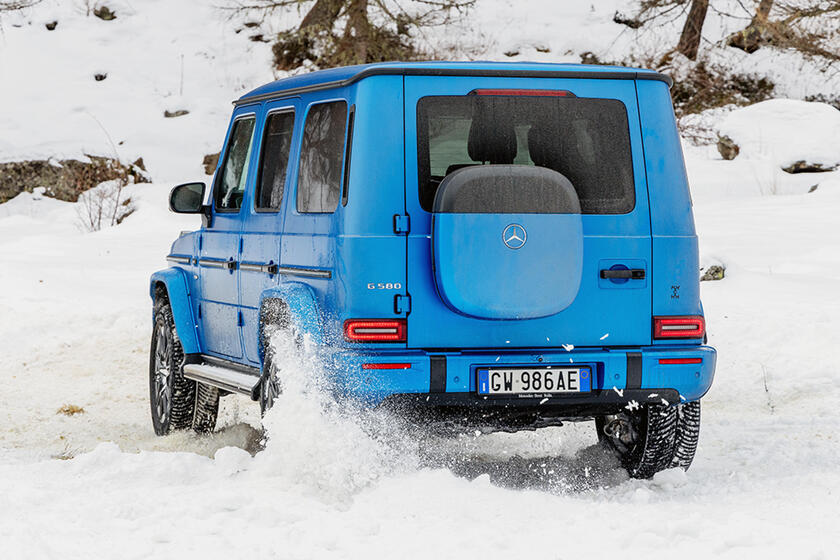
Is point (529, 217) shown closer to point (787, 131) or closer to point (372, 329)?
point (372, 329)

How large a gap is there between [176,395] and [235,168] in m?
1.55

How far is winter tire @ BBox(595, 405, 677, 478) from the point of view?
5.62 metres

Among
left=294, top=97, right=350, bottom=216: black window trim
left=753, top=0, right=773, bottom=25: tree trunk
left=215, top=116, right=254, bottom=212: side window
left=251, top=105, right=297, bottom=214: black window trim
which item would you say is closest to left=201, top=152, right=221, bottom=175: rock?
left=753, top=0, right=773, bottom=25: tree trunk

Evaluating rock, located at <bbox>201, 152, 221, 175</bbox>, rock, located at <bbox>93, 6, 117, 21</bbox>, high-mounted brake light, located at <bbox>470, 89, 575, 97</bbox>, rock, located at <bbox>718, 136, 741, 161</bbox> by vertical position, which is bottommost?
rock, located at <bbox>201, 152, 221, 175</bbox>

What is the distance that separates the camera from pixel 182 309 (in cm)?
726

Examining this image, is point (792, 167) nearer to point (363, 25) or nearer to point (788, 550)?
point (363, 25)

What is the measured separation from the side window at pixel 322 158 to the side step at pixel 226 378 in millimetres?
965

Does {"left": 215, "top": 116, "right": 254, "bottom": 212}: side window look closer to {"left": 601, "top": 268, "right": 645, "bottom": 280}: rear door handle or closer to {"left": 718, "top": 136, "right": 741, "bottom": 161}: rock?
{"left": 601, "top": 268, "right": 645, "bottom": 280}: rear door handle

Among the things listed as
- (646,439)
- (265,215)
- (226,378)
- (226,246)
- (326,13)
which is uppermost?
(326,13)

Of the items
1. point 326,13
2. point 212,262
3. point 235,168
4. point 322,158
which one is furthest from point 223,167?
point 326,13

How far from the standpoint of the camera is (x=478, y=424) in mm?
5359

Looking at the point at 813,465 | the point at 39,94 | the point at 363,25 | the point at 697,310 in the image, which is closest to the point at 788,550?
the point at 697,310

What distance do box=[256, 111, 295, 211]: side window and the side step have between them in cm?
89

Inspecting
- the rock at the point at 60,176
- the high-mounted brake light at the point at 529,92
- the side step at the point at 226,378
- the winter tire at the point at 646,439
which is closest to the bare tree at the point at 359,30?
the rock at the point at 60,176
